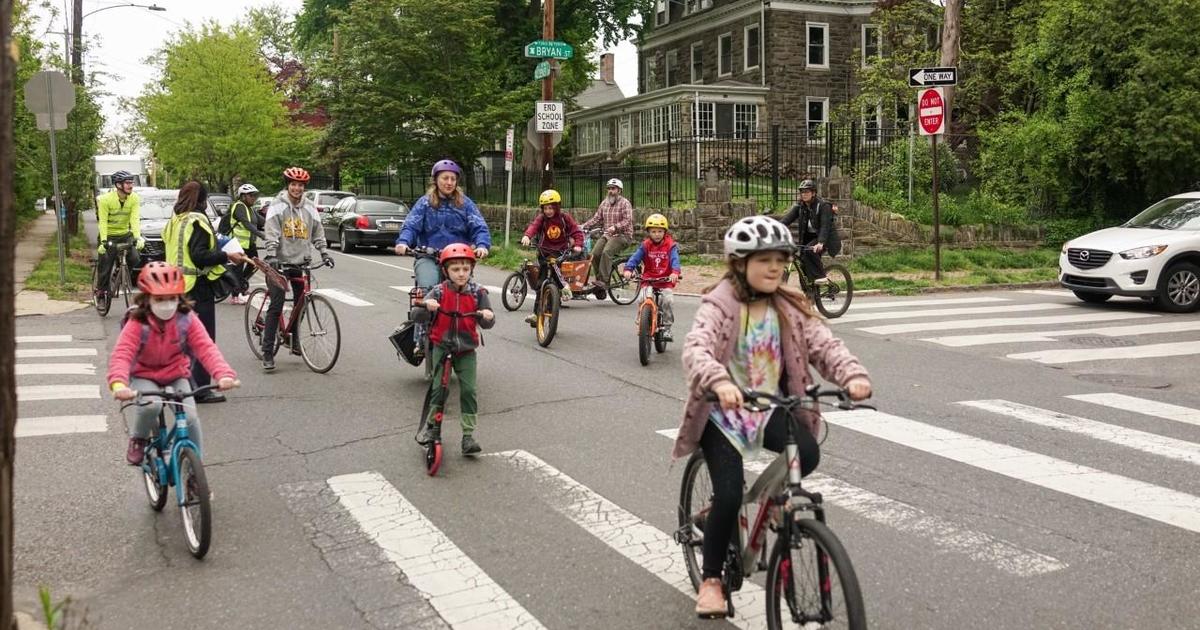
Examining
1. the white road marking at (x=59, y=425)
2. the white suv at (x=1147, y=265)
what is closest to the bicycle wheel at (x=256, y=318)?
the white road marking at (x=59, y=425)

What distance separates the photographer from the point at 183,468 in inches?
216

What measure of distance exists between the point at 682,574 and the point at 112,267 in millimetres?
12366

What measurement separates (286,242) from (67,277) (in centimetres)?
1103

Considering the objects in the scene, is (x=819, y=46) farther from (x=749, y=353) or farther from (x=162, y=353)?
(x=749, y=353)

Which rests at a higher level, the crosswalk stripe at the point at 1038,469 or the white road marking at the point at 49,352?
the white road marking at the point at 49,352

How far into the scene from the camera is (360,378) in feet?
33.8

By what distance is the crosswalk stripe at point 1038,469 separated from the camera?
6023 mm

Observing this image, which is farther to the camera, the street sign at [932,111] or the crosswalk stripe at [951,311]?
the street sign at [932,111]

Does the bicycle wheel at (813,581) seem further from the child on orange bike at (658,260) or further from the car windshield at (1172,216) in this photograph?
the car windshield at (1172,216)

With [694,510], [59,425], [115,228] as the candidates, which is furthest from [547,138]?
Result: [694,510]

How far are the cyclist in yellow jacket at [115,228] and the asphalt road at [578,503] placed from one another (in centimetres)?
486

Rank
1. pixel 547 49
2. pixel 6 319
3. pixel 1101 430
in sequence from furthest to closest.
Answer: pixel 547 49, pixel 1101 430, pixel 6 319

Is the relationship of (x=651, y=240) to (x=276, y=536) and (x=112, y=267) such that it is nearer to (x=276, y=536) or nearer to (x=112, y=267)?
(x=276, y=536)

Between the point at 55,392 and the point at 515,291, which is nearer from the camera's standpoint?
the point at 55,392
